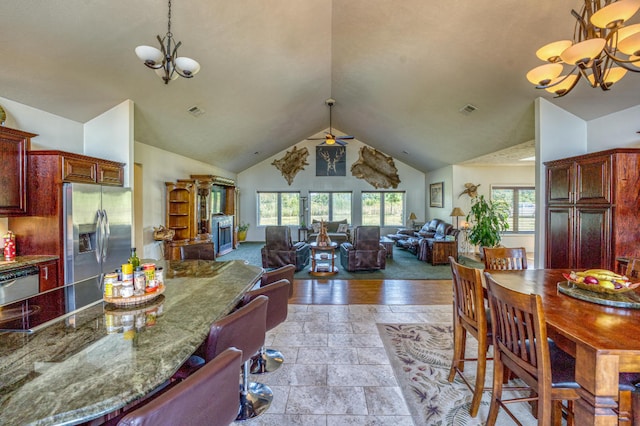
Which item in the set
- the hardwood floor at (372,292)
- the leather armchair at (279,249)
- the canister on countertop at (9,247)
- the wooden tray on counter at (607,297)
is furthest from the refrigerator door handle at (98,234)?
the wooden tray on counter at (607,297)

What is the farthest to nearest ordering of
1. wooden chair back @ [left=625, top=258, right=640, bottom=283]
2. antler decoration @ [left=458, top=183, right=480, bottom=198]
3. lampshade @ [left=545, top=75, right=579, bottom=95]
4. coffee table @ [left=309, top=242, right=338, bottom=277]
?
antler decoration @ [left=458, top=183, right=480, bottom=198], coffee table @ [left=309, top=242, right=338, bottom=277], lampshade @ [left=545, top=75, right=579, bottom=95], wooden chair back @ [left=625, top=258, right=640, bottom=283]

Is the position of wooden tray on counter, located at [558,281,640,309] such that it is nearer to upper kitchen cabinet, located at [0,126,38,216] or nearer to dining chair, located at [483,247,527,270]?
dining chair, located at [483,247,527,270]

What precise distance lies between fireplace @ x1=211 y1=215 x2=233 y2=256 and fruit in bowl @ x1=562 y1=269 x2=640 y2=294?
23.5ft

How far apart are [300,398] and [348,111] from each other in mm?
6455

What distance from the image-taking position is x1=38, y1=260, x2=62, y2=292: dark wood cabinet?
9.93 feet

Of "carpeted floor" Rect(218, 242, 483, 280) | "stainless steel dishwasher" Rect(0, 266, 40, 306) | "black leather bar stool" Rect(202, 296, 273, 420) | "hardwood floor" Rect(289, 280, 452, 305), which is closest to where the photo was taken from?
"black leather bar stool" Rect(202, 296, 273, 420)

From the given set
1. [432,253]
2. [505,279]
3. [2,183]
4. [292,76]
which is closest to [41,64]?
[2,183]

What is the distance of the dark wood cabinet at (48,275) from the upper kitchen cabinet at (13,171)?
23.5 inches

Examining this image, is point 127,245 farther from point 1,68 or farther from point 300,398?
point 300,398

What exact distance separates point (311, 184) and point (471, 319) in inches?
346

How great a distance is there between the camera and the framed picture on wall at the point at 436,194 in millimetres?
8906

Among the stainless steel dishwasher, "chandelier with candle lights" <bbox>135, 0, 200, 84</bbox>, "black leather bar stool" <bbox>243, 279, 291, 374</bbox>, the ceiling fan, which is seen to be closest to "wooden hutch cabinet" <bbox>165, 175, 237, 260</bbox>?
the ceiling fan

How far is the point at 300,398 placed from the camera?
7.29ft

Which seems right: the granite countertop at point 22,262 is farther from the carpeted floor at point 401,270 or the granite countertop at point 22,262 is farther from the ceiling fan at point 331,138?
the ceiling fan at point 331,138
